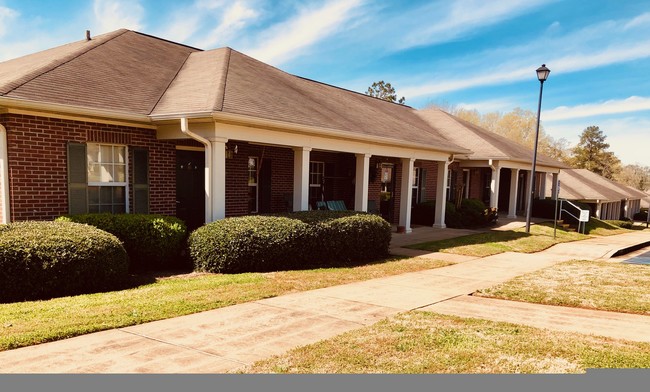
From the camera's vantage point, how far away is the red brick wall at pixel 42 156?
844cm

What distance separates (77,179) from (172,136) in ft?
7.04

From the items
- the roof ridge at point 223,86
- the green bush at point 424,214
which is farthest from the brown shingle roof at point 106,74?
the green bush at point 424,214

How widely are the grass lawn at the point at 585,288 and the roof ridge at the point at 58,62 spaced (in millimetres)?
9143

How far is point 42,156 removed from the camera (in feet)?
28.8

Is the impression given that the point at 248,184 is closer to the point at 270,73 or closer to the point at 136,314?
the point at 270,73

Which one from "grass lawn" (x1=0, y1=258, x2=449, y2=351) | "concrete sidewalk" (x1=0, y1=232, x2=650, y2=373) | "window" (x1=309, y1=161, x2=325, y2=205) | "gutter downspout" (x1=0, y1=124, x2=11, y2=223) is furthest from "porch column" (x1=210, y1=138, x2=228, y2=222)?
"window" (x1=309, y1=161, x2=325, y2=205)

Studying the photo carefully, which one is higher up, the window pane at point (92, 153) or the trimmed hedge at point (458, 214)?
the window pane at point (92, 153)

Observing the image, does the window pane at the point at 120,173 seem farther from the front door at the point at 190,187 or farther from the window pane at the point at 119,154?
the front door at the point at 190,187

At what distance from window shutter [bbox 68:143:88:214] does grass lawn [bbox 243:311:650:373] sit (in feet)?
22.8

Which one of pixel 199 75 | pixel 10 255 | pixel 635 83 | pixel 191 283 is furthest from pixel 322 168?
pixel 635 83

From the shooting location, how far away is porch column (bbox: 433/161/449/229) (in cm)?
1786

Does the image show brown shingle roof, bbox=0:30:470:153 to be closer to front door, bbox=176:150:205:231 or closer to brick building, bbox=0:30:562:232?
brick building, bbox=0:30:562:232

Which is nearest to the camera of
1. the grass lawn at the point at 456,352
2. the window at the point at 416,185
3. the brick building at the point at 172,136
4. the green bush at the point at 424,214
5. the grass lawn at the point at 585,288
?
the grass lawn at the point at 456,352

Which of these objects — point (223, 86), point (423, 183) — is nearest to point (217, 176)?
point (223, 86)
